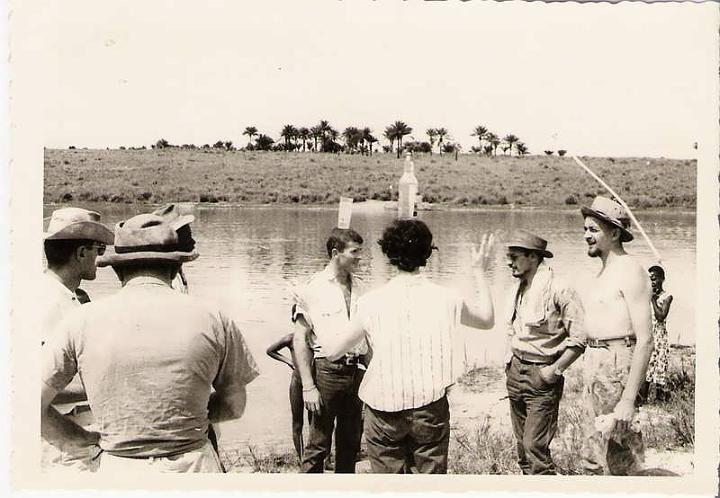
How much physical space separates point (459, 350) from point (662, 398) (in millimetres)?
1775

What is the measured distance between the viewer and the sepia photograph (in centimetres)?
604

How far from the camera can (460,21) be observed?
6414 millimetres

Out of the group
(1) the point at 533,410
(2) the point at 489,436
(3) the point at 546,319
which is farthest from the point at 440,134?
(2) the point at 489,436

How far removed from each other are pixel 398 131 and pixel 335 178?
609mm

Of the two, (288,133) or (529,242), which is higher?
(288,133)

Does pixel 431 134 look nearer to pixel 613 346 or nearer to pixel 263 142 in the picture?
pixel 263 142

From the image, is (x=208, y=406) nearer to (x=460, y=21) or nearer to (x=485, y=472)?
(x=485, y=472)

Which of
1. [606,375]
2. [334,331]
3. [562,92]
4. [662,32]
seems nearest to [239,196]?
[334,331]

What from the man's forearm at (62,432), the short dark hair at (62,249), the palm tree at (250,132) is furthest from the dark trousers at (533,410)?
the short dark hair at (62,249)

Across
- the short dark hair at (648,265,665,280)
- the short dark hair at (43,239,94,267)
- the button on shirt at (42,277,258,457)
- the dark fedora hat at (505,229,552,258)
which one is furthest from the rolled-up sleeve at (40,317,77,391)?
the short dark hair at (648,265,665,280)

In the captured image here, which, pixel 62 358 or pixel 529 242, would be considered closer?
pixel 62 358

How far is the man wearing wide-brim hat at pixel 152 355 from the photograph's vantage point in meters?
4.84

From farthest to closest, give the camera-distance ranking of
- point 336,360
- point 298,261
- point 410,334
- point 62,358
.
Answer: point 298,261
point 336,360
point 410,334
point 62,358

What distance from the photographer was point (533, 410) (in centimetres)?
586
